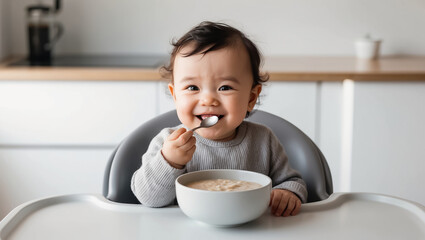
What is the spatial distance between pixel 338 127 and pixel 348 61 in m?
0.38

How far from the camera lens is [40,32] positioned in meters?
2.58

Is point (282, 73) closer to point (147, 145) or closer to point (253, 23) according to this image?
point (253, 23)

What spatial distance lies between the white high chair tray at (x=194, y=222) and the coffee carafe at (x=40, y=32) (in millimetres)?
1552

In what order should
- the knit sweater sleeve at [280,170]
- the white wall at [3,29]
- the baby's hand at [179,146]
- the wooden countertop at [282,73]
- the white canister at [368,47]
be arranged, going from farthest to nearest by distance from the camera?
1. the white wall at [3,29]
2. the white canister at [368,47]
3. the wooden countertop at [282,73]
4. the knit sweater sleeve at [280,170]
5. the baby's hand at [179,146]

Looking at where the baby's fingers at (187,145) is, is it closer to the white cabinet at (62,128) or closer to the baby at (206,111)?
the baby at (206,111)

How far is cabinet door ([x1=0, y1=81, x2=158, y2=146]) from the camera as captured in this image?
2.28 m

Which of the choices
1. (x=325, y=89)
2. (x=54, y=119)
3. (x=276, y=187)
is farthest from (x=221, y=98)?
(x=54, y=119)

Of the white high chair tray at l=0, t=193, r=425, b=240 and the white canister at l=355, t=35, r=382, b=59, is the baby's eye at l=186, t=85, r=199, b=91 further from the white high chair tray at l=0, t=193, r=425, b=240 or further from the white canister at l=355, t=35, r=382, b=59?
the white canister at l=355, t=35, r=382, b=59

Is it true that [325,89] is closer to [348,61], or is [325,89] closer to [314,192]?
[348,61]

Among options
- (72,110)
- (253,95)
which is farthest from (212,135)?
(72,110)

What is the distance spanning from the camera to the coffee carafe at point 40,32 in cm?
257

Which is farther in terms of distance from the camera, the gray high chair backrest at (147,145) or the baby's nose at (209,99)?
the gray high chair backrest at (147,145)

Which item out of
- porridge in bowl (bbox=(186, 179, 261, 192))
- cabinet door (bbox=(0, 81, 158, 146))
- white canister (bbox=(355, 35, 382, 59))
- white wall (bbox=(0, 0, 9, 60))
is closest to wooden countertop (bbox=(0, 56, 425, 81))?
cabinet door (bbox=(0, 81, 158, 146))

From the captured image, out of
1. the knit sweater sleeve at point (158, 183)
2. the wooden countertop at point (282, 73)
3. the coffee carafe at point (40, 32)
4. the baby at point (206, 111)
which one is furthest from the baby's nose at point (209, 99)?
the coffee carafe at point (40, 32)
